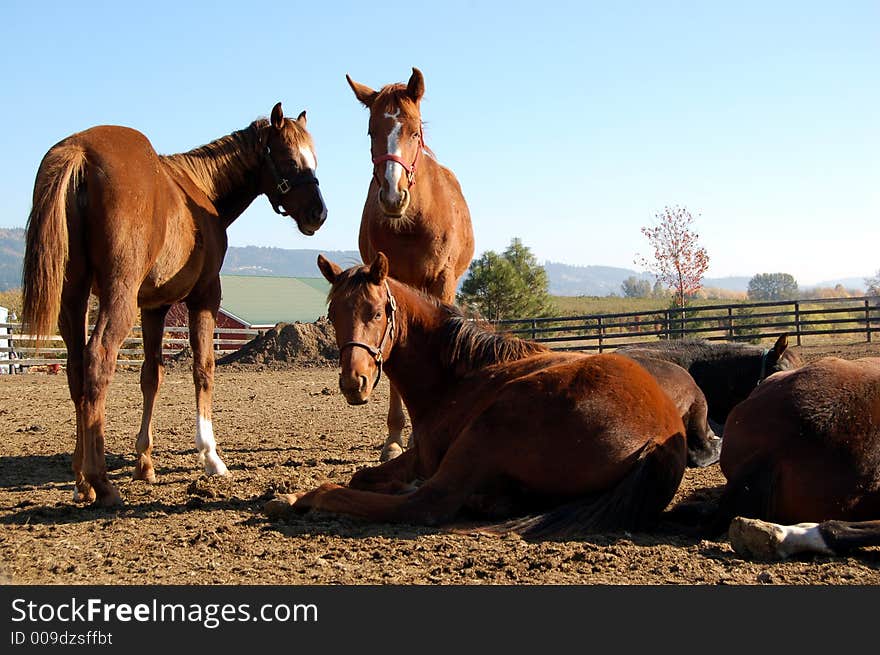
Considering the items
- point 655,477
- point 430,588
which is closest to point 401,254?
point 655,477

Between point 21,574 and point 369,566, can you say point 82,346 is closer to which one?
point 21,574

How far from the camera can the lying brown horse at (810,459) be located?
414 cm

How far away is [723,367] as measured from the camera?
7.34m

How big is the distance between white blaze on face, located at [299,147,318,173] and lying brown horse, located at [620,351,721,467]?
330 centimetres

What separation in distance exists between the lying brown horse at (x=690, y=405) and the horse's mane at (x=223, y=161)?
3751mm

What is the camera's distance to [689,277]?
45.2 meters

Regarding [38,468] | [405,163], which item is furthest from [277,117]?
[38,468]

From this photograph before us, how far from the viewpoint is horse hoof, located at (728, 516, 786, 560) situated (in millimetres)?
3943

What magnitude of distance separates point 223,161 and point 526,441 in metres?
4.13

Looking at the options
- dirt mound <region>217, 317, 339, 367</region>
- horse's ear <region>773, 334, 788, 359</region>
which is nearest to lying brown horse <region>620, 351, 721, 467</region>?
horse's ear <region>773, 334, 788, 359</region>

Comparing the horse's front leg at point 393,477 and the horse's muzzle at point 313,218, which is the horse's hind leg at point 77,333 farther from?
the horse's muzzle at point 313,218

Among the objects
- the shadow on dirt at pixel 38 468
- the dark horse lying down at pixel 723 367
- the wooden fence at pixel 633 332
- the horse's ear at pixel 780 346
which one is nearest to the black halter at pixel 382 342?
the dark horse lying down at pixel 723 367

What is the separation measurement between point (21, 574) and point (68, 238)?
209cm

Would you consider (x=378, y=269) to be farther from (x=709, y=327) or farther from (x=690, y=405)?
(x=709, y=327)
